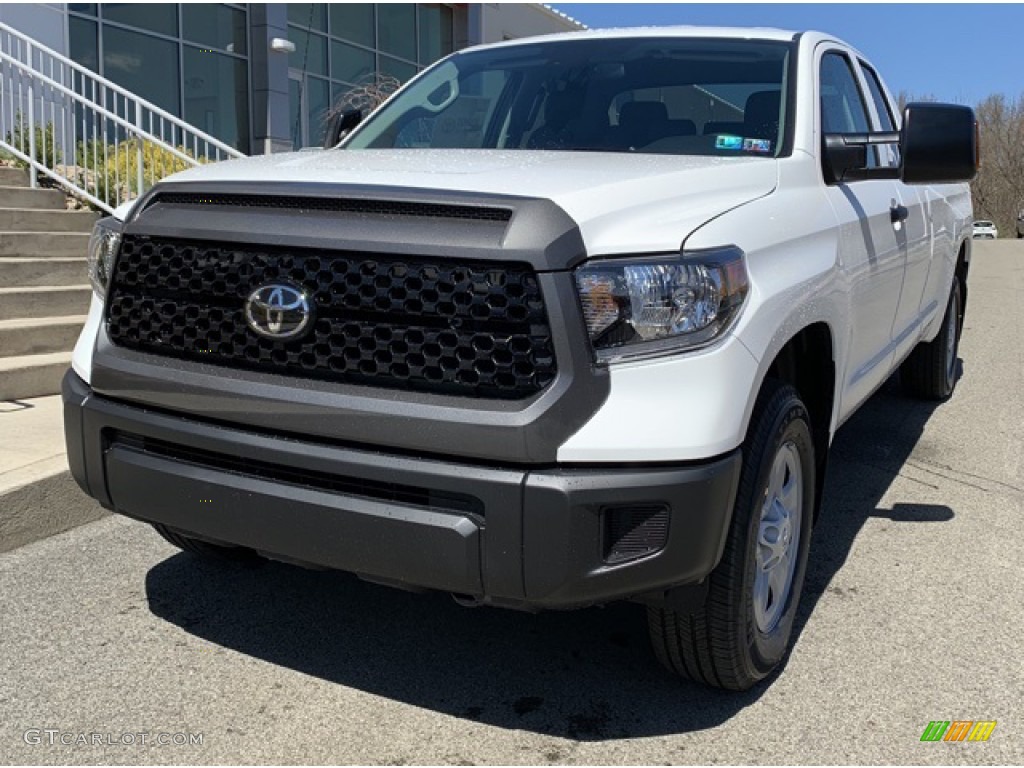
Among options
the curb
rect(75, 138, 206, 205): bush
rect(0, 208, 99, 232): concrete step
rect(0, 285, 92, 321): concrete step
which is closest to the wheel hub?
the curb

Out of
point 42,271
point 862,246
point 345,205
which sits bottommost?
point 42,271

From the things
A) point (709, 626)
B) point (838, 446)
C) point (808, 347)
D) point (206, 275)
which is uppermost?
point (206, 275)

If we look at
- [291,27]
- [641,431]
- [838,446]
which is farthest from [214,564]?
[291,27]

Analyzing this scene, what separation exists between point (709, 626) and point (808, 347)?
102 centimetres

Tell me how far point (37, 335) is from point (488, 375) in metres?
4.74

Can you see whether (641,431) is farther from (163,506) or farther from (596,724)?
(163,506)

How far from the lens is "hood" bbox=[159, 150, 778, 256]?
98.2 inches

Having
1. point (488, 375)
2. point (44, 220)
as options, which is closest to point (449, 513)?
point (488, 375)

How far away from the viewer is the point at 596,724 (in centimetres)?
282

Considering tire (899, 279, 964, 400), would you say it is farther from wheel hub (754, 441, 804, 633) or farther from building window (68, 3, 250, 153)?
building window (68, 3, 250, 153)

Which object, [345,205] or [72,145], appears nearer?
[345,205]

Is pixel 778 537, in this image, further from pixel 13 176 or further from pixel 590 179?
pixel 13 176

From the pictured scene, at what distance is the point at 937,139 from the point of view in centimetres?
339

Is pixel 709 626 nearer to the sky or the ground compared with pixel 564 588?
nearer to the ground
